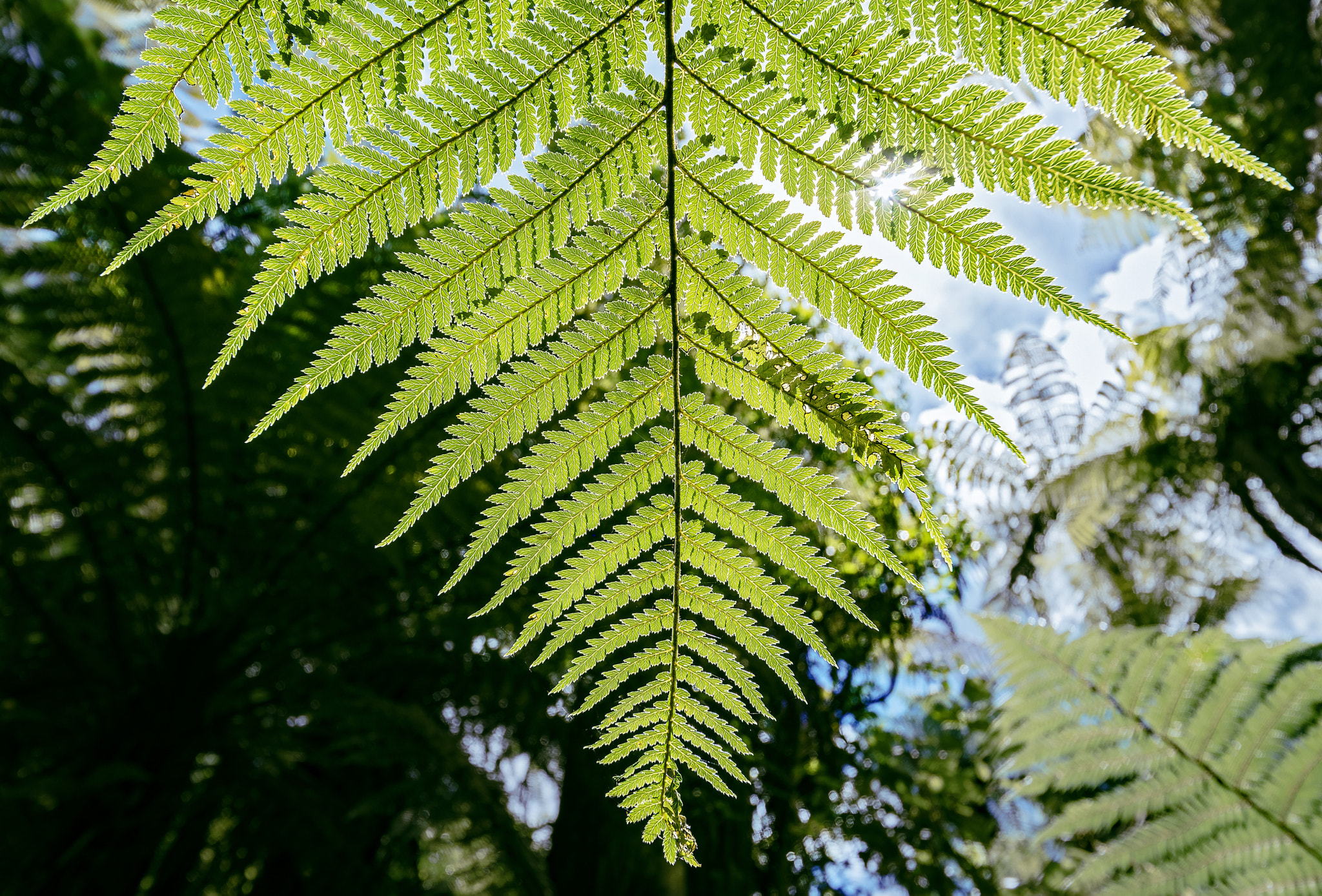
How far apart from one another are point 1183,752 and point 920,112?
1470 mm

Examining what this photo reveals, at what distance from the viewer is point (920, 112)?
52cm

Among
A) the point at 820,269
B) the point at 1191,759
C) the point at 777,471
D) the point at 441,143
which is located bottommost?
the point at 1191,759

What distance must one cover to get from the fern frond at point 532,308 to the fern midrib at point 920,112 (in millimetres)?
164

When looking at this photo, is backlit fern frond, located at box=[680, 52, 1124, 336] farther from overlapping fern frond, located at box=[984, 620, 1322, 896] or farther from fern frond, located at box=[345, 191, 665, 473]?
overlapping fern frond, located at box=[984, 620, 1322, 896]

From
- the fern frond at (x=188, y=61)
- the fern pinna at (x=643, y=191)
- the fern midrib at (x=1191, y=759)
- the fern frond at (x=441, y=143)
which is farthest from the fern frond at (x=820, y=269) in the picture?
the fern midrib at (x=1191, y=759)

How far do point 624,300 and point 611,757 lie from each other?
423 mm

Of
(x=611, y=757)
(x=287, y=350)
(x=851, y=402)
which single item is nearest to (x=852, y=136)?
(x=851, y=402)

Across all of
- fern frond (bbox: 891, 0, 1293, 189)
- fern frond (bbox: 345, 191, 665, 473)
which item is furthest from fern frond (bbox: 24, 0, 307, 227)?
fern frond (bbox: 891, 0, 1293, 189)

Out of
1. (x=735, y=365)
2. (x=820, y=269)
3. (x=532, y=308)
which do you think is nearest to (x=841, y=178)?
(x=820, y=269)

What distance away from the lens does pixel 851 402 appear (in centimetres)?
57

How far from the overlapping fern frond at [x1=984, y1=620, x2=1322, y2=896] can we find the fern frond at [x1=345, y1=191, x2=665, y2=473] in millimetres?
1432

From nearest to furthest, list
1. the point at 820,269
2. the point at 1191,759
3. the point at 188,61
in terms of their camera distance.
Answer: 1. the point at 188,61
2. the point at 820,269
3. the point at 1191,759

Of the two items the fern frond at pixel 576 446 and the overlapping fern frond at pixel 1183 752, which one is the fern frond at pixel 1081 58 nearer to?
the fern frond at pixel 576 446

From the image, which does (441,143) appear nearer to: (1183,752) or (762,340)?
(762,340)
